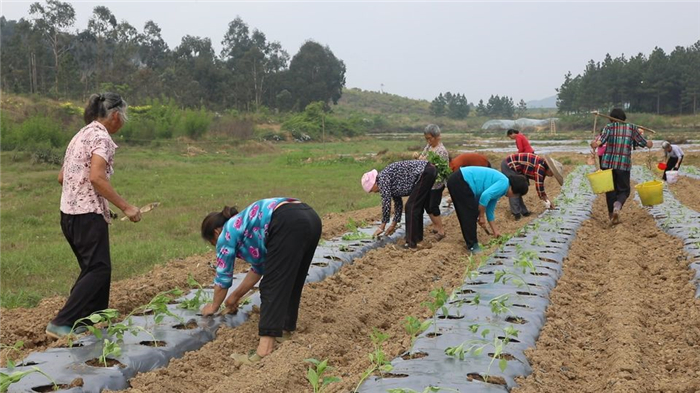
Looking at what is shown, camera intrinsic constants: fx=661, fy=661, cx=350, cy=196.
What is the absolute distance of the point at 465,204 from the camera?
6.52 metres

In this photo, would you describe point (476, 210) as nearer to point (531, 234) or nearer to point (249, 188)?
point (531, 234)

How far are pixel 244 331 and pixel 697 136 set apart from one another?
35376mm

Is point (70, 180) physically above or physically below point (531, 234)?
above

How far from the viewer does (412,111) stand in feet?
275

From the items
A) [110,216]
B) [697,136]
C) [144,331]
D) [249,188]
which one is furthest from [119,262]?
[697,136]


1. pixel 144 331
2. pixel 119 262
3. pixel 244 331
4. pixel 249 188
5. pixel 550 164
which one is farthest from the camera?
pixel 249 188

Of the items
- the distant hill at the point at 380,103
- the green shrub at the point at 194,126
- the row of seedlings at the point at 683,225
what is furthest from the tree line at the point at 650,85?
the row of seedlings at the point at 683,225

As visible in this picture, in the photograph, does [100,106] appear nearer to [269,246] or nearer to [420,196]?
[269,246]

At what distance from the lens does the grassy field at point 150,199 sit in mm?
6180

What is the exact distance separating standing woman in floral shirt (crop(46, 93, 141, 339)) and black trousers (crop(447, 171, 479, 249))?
140 inches

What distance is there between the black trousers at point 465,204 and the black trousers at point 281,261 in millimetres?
3156

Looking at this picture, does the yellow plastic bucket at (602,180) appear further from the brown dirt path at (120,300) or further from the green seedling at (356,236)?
the brown dirt path at (120,300)

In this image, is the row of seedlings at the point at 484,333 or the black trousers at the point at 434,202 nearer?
the row of seedlings at the point at 484,333

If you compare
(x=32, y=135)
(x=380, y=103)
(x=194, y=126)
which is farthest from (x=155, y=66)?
(x=380, y=103)
